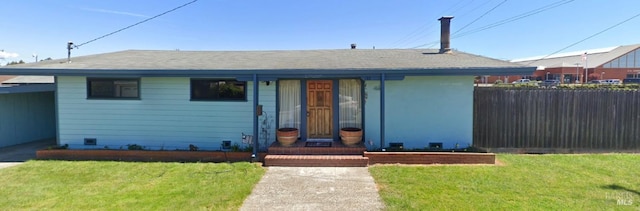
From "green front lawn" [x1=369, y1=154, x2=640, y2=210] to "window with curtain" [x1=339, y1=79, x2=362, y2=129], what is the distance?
178cm

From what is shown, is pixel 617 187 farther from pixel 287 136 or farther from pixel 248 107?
pixel 248 107

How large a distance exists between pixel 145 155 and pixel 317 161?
4.18 metres

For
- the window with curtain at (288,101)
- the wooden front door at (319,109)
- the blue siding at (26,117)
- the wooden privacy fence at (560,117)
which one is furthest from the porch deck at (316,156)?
the blue siding at (26,117)

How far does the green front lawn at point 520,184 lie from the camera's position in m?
4.32

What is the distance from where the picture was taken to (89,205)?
4.32m

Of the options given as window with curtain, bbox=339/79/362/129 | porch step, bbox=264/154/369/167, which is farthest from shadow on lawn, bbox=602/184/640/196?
window with curtain, bbox=339/79/362/129

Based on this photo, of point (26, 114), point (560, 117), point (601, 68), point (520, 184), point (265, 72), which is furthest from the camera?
point (601, 68)

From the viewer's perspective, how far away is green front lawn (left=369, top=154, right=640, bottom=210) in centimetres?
432

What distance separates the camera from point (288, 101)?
7879mm

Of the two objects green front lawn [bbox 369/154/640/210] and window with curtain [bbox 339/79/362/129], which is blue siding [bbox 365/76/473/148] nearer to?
window with curtain [bbox 339/79/362/129]

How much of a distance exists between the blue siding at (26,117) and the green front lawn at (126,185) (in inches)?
125

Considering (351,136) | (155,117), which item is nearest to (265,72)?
(351,136)

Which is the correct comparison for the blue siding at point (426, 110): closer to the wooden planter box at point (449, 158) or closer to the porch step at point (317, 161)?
the wooden planter box at point (449, 158)

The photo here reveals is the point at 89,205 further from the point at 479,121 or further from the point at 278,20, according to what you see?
the point at 278,20
